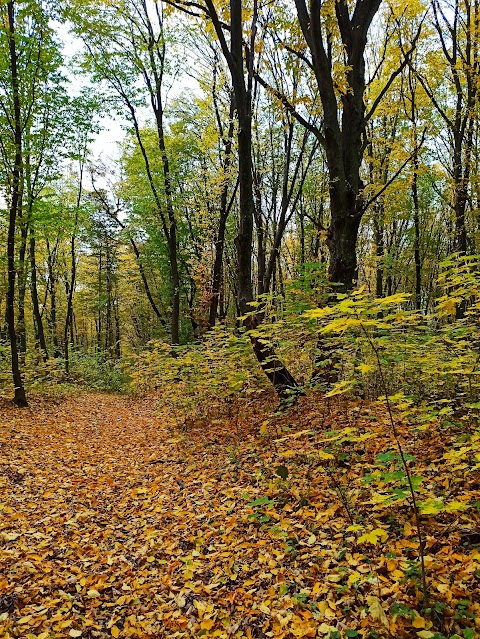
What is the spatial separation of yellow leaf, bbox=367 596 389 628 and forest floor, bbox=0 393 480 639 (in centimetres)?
1

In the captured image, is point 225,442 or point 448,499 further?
point 225,442

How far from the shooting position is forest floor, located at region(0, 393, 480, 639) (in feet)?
8.14

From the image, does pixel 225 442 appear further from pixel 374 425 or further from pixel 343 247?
pixel 343 247

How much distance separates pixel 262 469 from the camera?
4.78m

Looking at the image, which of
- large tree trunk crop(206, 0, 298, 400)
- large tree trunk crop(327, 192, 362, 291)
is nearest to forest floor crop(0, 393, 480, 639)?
large tree trunk crop(206, 0, 298, 400)

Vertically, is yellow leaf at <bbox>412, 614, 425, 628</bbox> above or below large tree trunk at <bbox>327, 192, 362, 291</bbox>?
below

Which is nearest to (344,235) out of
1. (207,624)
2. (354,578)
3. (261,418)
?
(261,418)

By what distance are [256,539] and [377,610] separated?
146 cm

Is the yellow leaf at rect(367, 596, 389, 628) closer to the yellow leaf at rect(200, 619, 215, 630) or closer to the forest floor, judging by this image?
the forest floor

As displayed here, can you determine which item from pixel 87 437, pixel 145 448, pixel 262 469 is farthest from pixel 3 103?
pixel 262 469

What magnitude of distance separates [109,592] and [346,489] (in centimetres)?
229

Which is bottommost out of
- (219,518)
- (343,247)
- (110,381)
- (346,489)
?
(110,381)

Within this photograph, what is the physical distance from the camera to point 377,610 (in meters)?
2.30

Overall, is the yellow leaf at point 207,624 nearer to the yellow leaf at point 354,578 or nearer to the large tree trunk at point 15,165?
the yellow leaf at point 354,578
